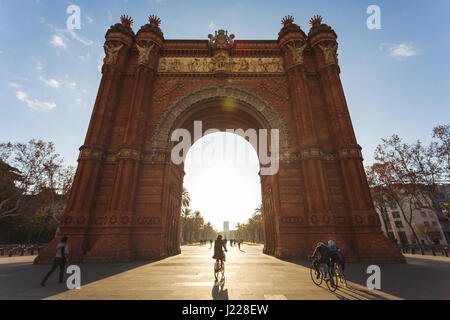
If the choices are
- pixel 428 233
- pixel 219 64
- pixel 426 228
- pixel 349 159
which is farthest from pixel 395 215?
pixel 219 64

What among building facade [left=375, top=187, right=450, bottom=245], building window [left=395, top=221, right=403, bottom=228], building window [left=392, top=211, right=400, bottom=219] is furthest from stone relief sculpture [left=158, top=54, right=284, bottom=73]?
building window [left=395, top=221, right=403, bottom=228]

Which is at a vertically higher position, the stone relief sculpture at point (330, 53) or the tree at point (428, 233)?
the stone relief sculpture at point (330, 53)

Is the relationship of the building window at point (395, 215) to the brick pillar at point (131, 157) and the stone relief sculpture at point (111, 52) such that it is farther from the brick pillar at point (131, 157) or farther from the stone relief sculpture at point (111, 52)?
the stone relief sculpture at point (111, 52)

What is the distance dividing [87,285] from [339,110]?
61.1 ft

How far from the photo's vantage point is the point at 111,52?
17.4 metres

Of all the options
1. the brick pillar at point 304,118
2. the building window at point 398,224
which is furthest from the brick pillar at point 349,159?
the building window at point 398,224

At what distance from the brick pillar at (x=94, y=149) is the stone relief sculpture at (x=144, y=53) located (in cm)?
142

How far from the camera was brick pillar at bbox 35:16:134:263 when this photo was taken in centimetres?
1244

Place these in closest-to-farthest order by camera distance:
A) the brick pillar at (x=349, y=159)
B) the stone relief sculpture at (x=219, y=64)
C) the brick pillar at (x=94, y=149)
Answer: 1. the brick pillar at (x=349, y=159)
2. the brick pillar at (x=94, y=149)
3. the stone relief sculpture at (x=219, y=64)

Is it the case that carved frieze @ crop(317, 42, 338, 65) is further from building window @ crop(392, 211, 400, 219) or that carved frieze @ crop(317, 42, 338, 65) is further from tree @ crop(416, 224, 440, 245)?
building window @ crop(392, 211, 400, 219)

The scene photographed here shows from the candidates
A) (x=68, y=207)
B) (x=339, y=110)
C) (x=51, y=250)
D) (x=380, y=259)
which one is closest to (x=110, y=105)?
(x=68, y=207)

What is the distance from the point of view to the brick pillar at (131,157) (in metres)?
12.3

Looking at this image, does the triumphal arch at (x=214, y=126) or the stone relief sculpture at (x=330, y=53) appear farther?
the stone relief sculpture at (x=330, y=53)
